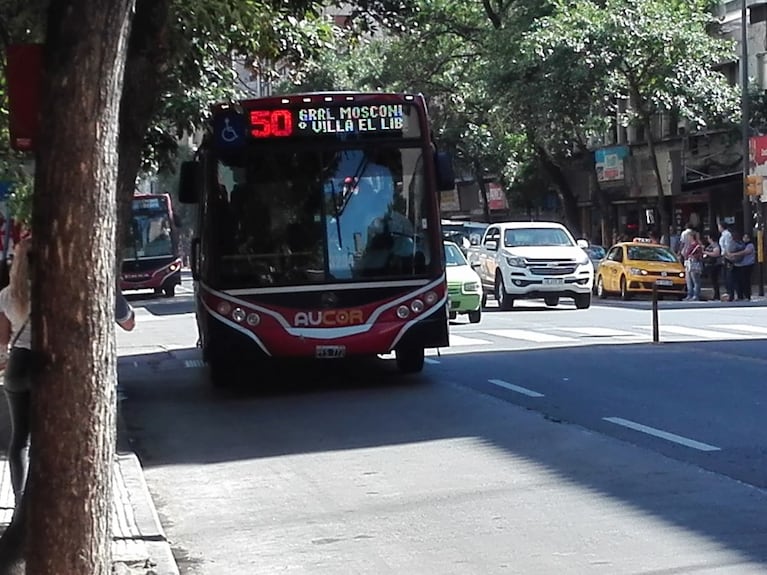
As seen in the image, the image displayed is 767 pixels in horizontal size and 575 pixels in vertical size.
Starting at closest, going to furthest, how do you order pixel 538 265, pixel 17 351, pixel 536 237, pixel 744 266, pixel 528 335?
pixel 17 351 < pixel 528 335 < pixel 538 265 < pixel 536 237 < pixel 744 266

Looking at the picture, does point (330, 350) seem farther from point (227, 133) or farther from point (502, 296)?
point (502, 296)

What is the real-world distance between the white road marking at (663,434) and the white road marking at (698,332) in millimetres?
9351

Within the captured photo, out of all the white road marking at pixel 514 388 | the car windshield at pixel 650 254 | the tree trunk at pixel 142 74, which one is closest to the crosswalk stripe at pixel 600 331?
the white road marking at pixel 514 388

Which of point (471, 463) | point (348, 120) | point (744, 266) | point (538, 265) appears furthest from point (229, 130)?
point (744, 266)

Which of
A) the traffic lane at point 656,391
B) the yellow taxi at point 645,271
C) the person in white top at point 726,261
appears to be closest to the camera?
the traffic lane at point 656,391

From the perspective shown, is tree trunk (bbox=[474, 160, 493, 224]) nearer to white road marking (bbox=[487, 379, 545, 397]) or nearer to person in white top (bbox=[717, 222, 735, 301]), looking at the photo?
person in white top (bbox=[717, 222, 735, 301])

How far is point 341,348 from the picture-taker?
15719 millimetres

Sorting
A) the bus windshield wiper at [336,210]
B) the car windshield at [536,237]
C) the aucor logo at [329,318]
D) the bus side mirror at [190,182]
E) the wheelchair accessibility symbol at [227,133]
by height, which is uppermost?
the wheelchair accessibility symbol at [227,133]

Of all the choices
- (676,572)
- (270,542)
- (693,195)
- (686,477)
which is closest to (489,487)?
(686,477)

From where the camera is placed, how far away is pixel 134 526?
344 inches

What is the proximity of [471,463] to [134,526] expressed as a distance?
3.24 meters

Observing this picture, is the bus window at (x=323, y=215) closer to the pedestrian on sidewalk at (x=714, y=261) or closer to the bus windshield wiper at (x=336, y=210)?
the bus windshield wiper at (x=336, y=210)

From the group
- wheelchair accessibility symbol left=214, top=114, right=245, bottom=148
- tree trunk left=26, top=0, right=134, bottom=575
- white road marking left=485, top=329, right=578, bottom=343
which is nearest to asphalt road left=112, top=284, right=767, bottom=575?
white road marking left=485, top=329, right=578, bottom=343

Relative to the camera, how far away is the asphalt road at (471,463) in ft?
27.0
